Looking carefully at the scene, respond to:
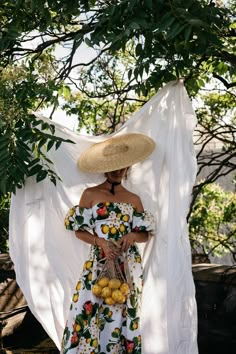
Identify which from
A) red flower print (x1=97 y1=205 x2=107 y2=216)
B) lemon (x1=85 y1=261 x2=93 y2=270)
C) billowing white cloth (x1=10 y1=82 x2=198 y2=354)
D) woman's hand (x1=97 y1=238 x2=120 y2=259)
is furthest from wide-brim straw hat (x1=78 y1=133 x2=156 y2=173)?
lemon (x1=85 y1=261 x2=93 y2=270)

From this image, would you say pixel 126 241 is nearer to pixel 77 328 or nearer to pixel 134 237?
pixel 134 237

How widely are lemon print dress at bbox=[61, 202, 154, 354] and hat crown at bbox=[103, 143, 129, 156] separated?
320mm

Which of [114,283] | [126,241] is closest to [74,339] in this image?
[114,283]

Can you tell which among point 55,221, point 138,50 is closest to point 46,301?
point 55,221

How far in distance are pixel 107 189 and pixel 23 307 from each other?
3.28m

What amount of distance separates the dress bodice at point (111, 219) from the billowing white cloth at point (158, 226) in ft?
0.57

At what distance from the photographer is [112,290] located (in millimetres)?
4105

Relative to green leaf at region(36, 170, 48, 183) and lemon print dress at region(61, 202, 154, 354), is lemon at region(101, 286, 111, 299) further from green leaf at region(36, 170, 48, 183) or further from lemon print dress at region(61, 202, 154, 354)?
green leaf at region(36, 170, 48, 183)

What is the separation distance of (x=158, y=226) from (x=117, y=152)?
531mm

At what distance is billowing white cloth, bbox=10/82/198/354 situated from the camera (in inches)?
163

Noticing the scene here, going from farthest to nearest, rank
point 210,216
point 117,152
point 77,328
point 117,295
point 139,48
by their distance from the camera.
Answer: point 210,216, point 117,152, point 77,328, point 117,295, point 139,48

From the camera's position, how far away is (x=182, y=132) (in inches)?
170

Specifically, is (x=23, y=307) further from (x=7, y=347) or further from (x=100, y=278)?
(x=100, y=278)

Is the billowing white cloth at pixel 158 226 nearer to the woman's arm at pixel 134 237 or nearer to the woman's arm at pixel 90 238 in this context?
the woman's arm at pixel 134 237
